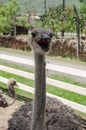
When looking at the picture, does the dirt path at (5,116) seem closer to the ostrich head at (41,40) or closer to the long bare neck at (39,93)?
the long bare neck at (39,93)

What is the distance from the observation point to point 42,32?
8.61 ft

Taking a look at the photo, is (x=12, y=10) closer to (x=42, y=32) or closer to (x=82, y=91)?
(x=82, y=91)

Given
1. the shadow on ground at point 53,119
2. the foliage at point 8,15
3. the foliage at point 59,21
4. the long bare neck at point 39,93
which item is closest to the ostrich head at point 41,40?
the long bare neck at point 39,93

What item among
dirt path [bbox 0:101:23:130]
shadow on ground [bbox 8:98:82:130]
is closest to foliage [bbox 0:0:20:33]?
dirt path [bbox 0:101:23:130]

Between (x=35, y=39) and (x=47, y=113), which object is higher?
(x=35, y=39)

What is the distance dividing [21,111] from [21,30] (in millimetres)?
27853

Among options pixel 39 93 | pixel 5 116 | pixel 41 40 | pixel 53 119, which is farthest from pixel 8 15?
pixel 41 40

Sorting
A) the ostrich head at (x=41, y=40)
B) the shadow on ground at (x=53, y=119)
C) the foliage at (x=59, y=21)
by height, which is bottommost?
the foliage at (x=59, y=21)

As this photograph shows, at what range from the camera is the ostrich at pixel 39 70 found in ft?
8.13

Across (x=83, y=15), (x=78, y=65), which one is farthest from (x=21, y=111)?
(x=83, y=15)

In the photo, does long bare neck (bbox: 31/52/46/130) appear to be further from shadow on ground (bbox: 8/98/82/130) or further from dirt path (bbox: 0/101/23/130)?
dirt path (bbox: 0/101/23/130)

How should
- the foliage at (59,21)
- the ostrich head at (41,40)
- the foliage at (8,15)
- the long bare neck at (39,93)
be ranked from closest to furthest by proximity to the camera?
1. the ostrich head at (41,40)
2. the long bare neck at (39,93)
3. the foliage at (59,21)
4. the foliage at (8,15)

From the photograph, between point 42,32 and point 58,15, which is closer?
point 42,32

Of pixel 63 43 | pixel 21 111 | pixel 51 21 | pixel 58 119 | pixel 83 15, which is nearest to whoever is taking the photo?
pixel 58 119
